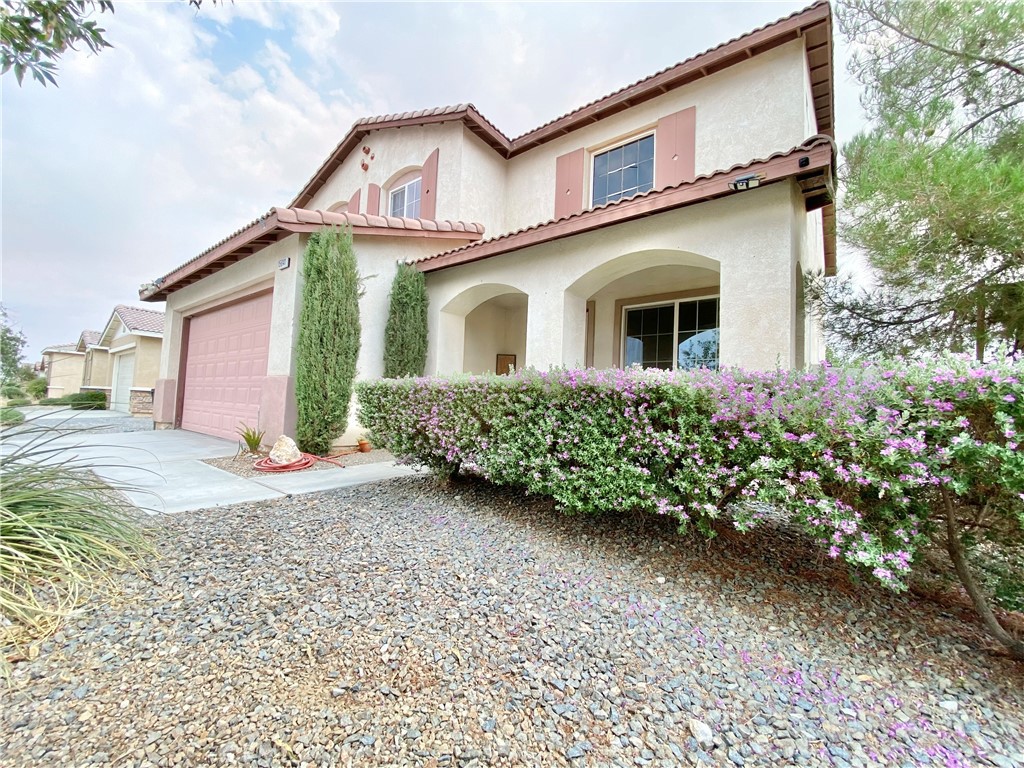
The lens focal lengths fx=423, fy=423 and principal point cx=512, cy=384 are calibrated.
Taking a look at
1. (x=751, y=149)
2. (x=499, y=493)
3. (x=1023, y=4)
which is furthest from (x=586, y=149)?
(x=499, y=493)

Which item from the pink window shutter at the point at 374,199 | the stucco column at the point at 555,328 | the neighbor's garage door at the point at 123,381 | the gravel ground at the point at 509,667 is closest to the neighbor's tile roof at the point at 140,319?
the neighbor's garage door at the point at 123,381

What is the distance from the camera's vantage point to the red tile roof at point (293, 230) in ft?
24.0

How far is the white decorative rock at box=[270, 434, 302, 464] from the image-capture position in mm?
6566

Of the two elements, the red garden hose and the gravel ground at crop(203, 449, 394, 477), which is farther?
the red garden hose

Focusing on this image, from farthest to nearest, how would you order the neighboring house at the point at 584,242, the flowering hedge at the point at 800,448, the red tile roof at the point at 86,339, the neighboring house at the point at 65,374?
the red tile roof at the point at 86,339 → the neighboring house at the point at 65,374 → the neighboring house at the point at 584,242 → the flowering hedge at the point at 800,448

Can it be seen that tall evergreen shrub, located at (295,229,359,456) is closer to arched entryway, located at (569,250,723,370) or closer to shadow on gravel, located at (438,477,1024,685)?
arched entryway, located at (569,250,723,370)

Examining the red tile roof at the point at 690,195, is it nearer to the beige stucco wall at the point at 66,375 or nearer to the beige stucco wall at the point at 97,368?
the beige stucco wall at the point at 66,375

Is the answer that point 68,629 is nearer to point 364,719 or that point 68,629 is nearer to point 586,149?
point 364,719

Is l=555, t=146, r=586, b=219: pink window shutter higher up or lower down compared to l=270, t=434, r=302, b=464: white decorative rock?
higher up

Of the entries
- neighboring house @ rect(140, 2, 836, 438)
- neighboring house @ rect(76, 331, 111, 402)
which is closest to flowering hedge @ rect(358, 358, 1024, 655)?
neighboring house @ rect(140, 2, 836, 438)

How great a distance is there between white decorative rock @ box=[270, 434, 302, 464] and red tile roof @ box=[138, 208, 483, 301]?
361cm

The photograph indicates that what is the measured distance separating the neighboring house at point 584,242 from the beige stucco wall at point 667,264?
2cm

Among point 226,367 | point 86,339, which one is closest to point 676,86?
point 226,367

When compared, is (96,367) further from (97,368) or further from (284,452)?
(284,452)
